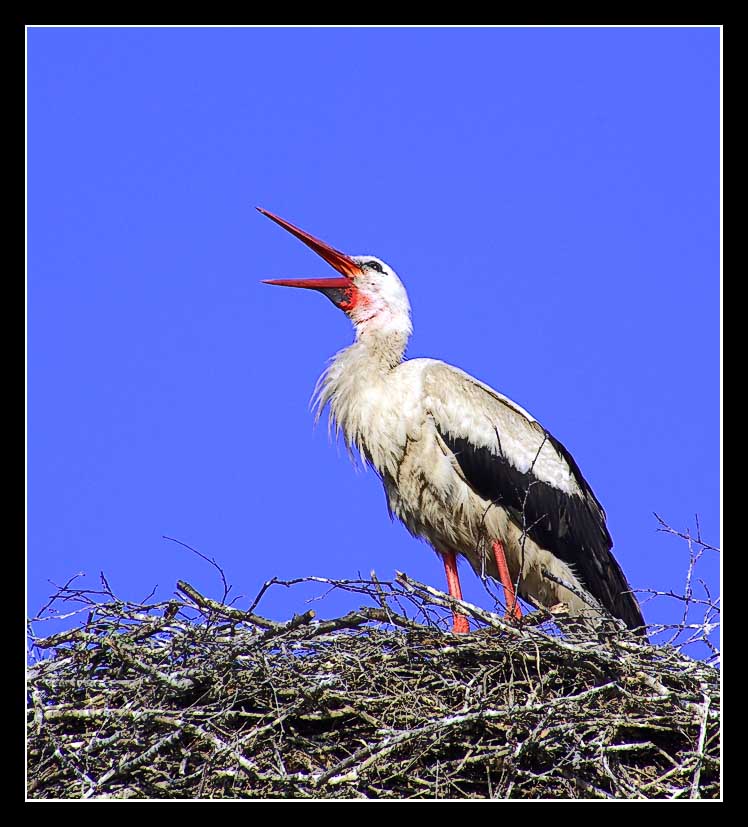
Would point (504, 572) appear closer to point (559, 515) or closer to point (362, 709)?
point (559, 515)

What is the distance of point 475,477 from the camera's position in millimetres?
6602

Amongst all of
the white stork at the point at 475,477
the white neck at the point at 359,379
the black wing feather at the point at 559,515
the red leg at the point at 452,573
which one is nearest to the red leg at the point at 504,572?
the white stork at the point at 475,477

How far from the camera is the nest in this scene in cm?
507

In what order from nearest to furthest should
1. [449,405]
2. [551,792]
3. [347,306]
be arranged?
[551,792] → [449,405] → [347,306]

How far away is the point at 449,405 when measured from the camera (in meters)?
6.61

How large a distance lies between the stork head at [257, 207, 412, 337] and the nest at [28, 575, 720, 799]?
1957mm

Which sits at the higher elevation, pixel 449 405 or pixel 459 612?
pixel 449 405

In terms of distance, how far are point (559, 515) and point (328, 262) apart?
1780mm

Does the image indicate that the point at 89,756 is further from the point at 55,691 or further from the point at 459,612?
the point at 459,612

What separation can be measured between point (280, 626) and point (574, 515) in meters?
1.93

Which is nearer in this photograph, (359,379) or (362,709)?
(362,709)

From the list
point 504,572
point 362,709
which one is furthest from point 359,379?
point 362,709

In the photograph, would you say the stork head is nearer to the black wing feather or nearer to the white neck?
the white neck
